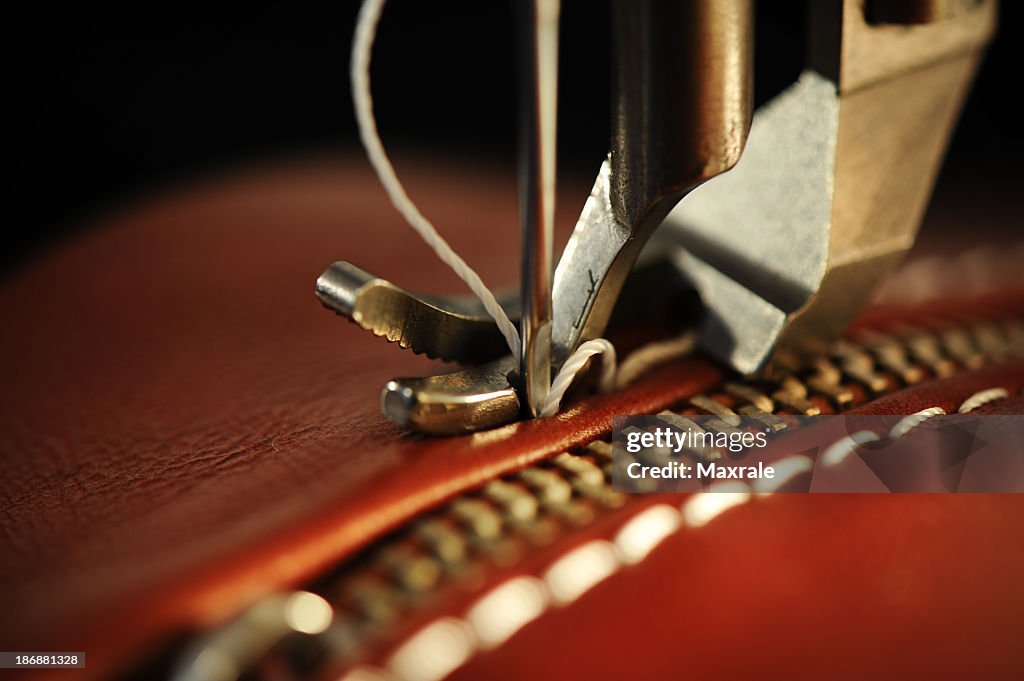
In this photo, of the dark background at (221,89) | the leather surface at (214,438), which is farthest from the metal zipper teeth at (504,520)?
the dark background at (221,89)

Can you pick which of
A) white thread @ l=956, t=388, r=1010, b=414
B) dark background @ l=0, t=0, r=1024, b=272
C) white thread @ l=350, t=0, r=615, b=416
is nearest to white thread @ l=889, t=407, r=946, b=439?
white thread @ l=956, t=388, r=1010, b=414

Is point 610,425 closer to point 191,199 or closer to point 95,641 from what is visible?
point 95,641

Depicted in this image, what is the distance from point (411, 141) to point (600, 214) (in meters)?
0.78

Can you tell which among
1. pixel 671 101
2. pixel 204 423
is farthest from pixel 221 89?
pixel 671 101

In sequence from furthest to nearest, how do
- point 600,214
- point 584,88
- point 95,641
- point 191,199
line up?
point 584,88
point 191,199
point 600,214
point 95,641

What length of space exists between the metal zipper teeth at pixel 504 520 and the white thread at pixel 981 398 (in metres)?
0.03

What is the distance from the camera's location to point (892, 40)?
41cm

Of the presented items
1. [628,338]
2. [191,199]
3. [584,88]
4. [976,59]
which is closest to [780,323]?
[628,338]

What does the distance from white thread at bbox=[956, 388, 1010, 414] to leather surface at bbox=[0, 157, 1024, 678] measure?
0.05 meters

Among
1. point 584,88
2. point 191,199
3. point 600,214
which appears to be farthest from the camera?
point 584,88

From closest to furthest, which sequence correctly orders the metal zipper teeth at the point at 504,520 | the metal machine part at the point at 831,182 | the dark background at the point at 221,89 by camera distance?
1. the metal zipper teeth at the point at 504,520
2. the metal machine part at the point at 831,182
3. the dark background at the point at 221,89

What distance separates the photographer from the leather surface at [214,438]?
0.98ft

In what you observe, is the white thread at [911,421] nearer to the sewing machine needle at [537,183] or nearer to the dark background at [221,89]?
the sewing machine needle at [537,183]

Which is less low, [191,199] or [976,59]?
[976,59]
